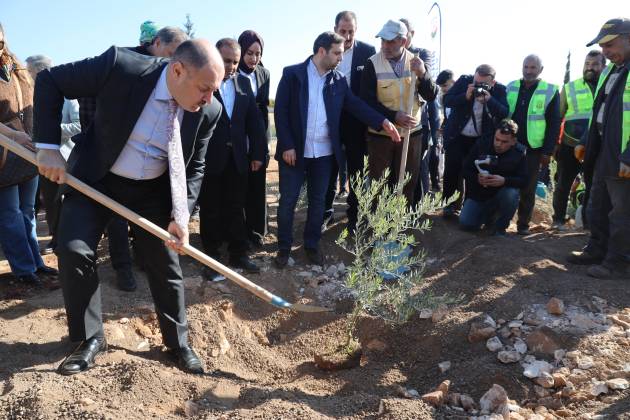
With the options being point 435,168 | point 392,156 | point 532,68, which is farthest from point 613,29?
point 435,168

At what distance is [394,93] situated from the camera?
16.7 feet

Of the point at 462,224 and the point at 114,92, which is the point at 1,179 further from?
the point at 462,224

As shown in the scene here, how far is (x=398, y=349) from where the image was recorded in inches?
150

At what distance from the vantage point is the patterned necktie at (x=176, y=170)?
114 inches

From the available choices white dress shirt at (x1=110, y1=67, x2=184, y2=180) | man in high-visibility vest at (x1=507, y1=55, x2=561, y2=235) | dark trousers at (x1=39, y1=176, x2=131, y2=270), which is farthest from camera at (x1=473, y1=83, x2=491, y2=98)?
dark trousers at (x1=39, y1=176, x2=131, y2=270)

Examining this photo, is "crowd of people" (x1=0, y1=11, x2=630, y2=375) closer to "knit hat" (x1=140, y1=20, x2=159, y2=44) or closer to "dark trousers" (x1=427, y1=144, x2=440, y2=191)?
"knit hat" (x1=140, y1=20, x2=159, y2=44)

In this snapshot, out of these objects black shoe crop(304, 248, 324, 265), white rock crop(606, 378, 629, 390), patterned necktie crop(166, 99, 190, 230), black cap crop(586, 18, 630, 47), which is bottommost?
white rock crop(606, 378, 629, 390)

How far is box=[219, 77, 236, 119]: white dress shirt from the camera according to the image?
14.8ft

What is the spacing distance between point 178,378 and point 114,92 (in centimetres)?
164

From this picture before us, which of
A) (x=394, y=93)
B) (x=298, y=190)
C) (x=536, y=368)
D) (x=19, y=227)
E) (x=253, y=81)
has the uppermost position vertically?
(x=253, y=81)

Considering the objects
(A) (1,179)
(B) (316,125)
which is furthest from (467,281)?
(A) (1,179)

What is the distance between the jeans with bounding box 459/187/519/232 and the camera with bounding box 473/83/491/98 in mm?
1043

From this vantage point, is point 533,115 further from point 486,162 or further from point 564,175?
point 564,175

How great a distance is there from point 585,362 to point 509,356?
17.4 inches
